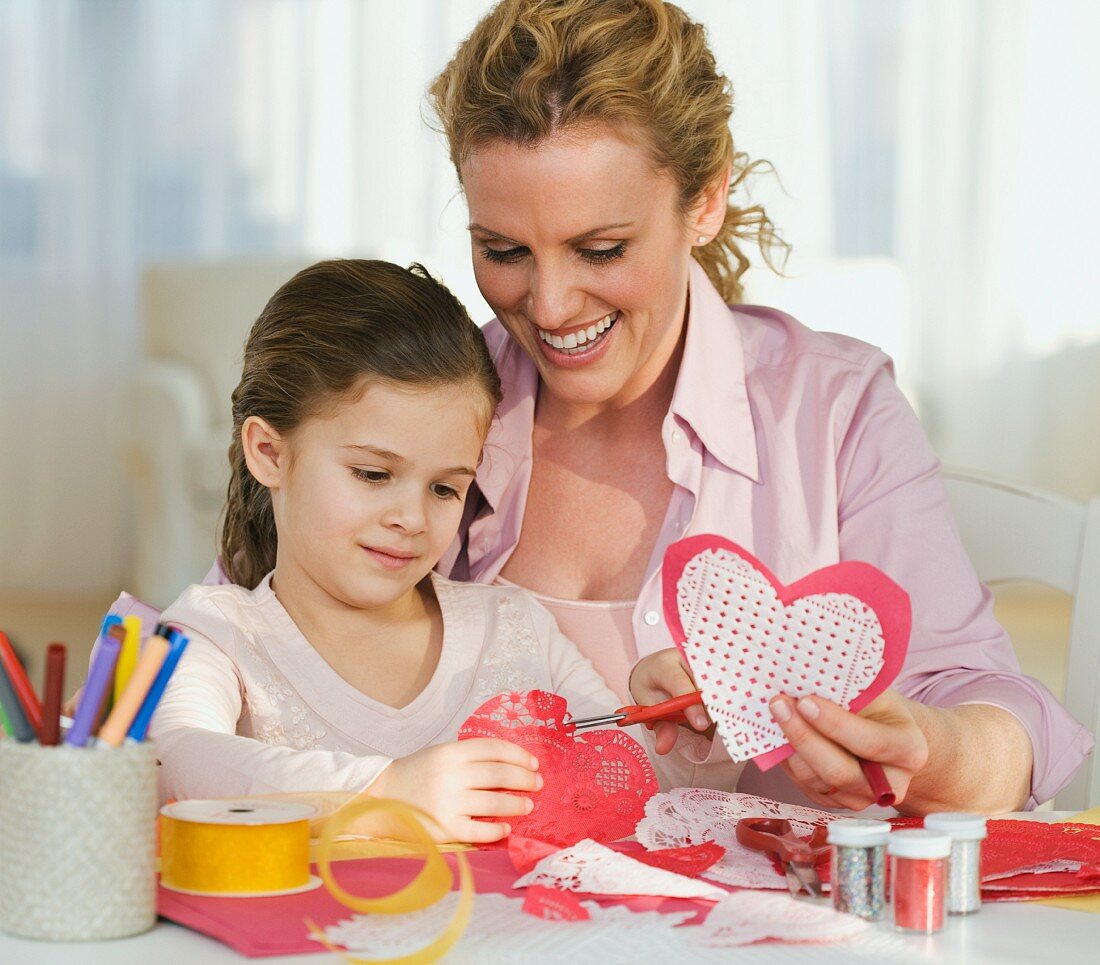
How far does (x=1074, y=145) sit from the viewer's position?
15.4 feet

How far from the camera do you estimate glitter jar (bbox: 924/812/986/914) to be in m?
0.84

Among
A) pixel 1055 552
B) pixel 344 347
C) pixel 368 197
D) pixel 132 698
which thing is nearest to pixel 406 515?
pixel 344 347

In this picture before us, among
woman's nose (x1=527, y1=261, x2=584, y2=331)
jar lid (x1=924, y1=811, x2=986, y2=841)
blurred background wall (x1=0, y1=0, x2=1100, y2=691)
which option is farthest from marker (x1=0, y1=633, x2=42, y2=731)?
blurred background wall (x1=0, y1=0, x2=1100, y2=691)

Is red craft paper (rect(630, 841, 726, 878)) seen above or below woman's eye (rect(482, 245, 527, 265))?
below

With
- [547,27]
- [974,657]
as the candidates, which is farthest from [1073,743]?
[547,27]

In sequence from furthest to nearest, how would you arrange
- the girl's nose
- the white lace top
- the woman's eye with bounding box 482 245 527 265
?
the woman's eye with bounding box 482 245 527 265
the girl's nose
the white lace top

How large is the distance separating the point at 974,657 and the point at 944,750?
8.7 inches

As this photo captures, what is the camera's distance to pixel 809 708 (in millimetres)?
979

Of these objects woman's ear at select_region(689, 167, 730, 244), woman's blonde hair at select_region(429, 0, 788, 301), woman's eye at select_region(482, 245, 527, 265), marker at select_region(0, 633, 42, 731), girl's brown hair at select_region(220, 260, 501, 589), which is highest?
woman's blonde hair at select_region(429, 0, 788, 301)

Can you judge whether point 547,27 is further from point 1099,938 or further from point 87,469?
point 87,469

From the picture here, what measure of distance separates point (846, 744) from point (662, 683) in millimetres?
258

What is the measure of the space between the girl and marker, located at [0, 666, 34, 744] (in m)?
0.45

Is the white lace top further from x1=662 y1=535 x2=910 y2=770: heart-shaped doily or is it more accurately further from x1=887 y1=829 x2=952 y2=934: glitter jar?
x1=887 y1=829 x2=952 y2=934: glitter jar

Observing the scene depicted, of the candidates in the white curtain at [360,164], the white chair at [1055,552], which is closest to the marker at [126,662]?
the white chair at [1055,552]
